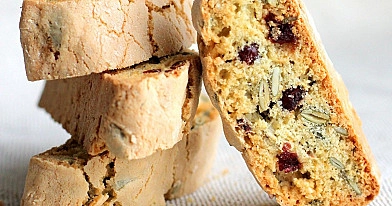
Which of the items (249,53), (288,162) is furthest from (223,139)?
(249,53)

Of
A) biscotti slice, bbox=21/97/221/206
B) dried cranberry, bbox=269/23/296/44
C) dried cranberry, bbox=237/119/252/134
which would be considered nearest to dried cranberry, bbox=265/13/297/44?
dried cranberry, bbox=269/23/296/44

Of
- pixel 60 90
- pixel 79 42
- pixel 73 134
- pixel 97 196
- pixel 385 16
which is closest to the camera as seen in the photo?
pixel 79 42

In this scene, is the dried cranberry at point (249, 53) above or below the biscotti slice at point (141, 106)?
above

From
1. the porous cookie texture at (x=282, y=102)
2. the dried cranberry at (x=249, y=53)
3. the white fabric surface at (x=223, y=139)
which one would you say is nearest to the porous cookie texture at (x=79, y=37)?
the porous cookie texture at (x=282, y=102)

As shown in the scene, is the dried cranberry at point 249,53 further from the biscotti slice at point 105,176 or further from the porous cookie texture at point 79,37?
the biscotti slice at point 105,176

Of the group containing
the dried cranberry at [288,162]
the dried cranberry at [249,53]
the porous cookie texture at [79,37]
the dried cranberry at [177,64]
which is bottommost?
the dried cranberry at [288,162]

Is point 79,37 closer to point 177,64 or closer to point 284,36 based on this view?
point 177,64

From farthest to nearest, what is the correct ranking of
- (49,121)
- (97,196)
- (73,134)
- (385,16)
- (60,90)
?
(385,16) < (49,121) < (60,90) < (73,134) < (97,196)

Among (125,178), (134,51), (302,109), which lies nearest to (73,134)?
(125,178)

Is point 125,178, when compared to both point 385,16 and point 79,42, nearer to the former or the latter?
point 79,42
